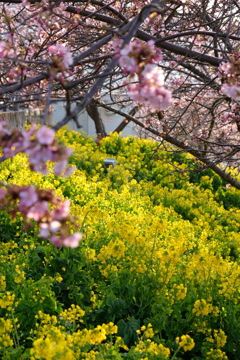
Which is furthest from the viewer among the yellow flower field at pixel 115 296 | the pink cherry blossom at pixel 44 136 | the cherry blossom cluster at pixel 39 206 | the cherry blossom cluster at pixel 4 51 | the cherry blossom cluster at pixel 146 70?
the yellow flower field at pixel 115 296

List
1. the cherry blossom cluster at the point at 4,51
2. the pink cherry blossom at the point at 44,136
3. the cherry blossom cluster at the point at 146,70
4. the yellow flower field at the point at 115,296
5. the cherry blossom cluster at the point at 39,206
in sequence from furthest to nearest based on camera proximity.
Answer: the yellow flower field at the point at 115,296 < the cherry blossom cluster at the point at 4,51 < the cherry blossom cluster at the point at 146,70 < the cherry blossom cluster at the point at 39,206 < the pink cherry blossom at the point at 44,136

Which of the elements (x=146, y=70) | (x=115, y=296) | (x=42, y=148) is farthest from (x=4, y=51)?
(x=115, y=296)

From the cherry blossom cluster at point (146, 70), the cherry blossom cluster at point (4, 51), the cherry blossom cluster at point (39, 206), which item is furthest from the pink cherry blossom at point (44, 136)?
the cherry blossom cluster at point (4, 51)

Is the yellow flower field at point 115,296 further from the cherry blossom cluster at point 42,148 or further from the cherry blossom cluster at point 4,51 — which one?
the cherry blossom cluster at point 4,51

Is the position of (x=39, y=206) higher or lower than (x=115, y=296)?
higher

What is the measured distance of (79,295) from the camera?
3.70m

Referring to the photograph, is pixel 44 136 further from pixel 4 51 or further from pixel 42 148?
pixel 4 51

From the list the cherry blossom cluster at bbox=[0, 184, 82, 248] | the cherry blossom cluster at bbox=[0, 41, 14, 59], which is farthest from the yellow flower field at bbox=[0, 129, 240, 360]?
the cherry blossom cluster at bbox=[0, 41, 14, 59]

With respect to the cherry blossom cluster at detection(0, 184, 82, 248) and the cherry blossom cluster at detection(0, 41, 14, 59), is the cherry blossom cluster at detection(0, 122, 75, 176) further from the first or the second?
the cherry blossom cluster at detection(0, 41, 14, 59)

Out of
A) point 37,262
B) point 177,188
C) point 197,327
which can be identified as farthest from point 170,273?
point 177,188

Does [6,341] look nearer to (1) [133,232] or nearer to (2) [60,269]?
(2) [60,269]

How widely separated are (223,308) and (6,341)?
169cm

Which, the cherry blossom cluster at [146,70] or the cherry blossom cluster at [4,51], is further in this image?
the cherry blossom cluster at [4,51]

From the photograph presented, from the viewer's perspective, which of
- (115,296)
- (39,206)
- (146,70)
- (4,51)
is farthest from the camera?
(115,296)
